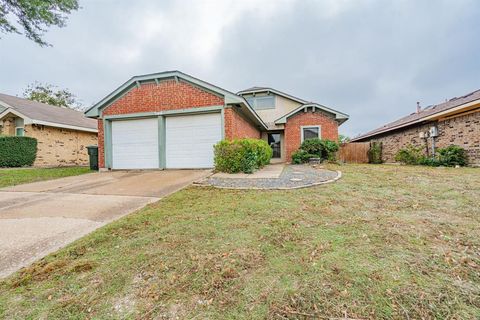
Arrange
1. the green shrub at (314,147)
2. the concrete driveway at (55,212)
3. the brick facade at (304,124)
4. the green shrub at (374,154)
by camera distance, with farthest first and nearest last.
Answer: the green shrub at (374,154), the brick facade at (304,124), the green shrub at (314,147), the concrete driveway at (55,212)

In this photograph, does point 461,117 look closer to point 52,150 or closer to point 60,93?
point 52,150

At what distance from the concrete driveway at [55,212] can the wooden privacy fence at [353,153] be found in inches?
488

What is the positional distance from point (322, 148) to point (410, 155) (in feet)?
17.5

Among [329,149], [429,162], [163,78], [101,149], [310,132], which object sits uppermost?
[163,78]

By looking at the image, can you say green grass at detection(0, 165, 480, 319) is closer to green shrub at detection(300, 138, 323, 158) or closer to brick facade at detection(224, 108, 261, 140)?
brick facade at detection(224, 108, 261, 140)

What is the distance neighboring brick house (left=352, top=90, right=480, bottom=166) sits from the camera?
10.1 m

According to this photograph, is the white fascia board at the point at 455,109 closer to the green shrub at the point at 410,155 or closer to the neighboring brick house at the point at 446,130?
the neighboring brick house at the point at 446,130

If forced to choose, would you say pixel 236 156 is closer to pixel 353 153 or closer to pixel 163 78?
pixel 163 78

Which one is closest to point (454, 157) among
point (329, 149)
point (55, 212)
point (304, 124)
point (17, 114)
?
point (329, 149)

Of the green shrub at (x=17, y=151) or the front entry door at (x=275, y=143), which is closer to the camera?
the green shrub at (x=17, y=151)

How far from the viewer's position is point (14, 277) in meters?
1.97

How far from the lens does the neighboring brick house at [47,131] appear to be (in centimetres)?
1331

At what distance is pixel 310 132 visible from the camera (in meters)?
14.8

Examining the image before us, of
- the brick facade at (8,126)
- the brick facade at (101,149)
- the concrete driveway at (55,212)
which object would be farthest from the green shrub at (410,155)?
the brick facade at (8,126)
